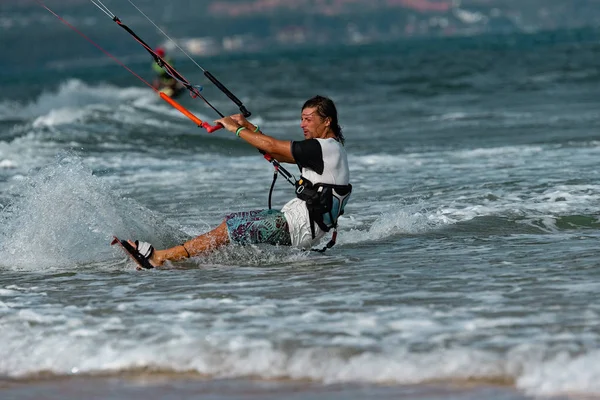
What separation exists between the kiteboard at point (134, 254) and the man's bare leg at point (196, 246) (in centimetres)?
4

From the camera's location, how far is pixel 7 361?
234 inches

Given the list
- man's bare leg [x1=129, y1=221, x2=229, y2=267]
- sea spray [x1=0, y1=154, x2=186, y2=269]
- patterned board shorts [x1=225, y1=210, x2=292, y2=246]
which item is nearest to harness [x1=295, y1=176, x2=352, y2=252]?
patterned board shorts [x1=225, y1=210, x2=292, y2=246]

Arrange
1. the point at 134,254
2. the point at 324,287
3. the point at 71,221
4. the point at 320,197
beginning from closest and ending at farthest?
1. the point at 324,287
2. the point at 320,197
3. the point at 134,254
4. the point at 71,221

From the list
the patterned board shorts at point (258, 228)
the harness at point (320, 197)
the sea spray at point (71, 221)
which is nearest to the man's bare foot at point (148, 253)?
the patterned board shorts at point (258, 228)

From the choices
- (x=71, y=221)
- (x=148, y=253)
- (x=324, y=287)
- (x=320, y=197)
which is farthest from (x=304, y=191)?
(x=71, y=221)

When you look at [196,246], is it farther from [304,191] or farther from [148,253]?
[304,191]

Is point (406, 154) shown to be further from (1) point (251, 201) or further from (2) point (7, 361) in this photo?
(2) point (7, 361)

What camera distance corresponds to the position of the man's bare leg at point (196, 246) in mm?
8031

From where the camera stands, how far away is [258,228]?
791 cm

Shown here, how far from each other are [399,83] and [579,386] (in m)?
39.0

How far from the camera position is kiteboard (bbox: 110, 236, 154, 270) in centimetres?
802

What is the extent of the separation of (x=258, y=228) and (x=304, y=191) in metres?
0.44

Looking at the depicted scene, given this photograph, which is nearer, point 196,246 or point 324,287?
point 324,287

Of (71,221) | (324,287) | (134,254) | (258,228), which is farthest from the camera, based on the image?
(71,221)
